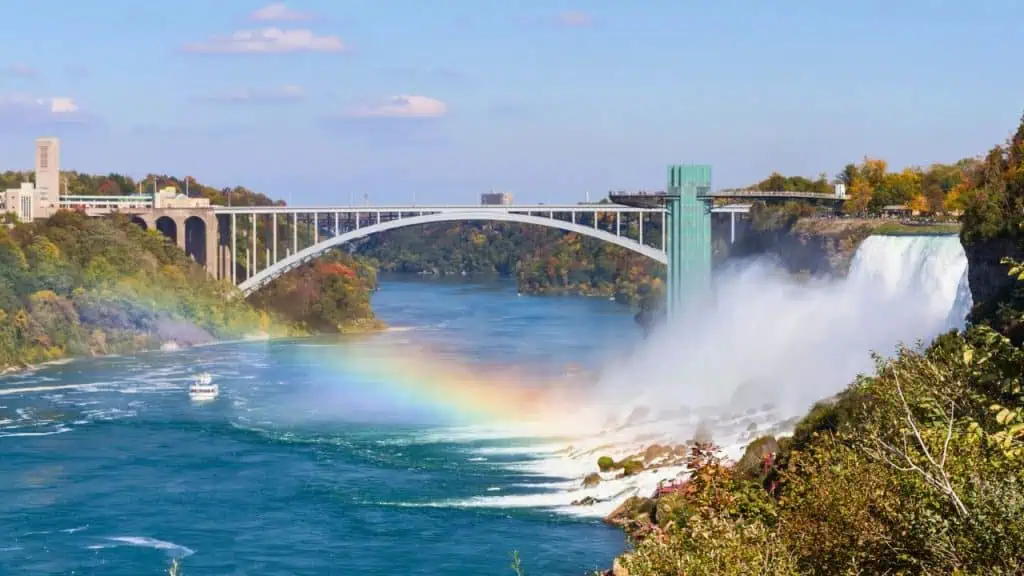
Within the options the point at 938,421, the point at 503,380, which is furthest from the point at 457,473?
the point at 938,421

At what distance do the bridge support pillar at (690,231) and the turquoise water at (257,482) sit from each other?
4.25 m

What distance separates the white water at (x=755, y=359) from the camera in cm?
2897

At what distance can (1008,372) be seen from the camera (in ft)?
29.3

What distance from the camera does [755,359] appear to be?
131 ft

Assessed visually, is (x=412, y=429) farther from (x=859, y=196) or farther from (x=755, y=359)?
(x=859, y=196)

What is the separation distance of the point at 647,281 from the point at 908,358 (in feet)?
214

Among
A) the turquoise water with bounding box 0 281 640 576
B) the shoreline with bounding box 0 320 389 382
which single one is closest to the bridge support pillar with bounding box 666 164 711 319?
the turquoise water with bounding box 0 281 640 576

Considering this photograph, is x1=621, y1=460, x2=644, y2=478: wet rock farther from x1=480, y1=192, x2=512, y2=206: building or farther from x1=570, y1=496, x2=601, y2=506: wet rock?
x1=480, y1=192, x2=512, y2=206: building

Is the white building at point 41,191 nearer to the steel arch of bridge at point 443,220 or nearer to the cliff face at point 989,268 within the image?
the steel arch of bridge at point 443,220

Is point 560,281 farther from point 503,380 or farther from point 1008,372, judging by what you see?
point 1008,372

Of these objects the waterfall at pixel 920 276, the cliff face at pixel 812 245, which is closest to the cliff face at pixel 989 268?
the waterfall at pixel 920 276

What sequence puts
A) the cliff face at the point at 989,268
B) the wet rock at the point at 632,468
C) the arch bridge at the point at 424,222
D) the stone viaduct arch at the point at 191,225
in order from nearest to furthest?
the wet rock at the point at 632,468 < the cliff face at the point at 989,268 < the arch bridge at the point at 424,222 < the stone viaduct arch at the point at 191,225

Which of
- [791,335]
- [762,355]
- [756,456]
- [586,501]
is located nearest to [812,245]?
[791,335]

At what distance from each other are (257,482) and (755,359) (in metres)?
16.0
